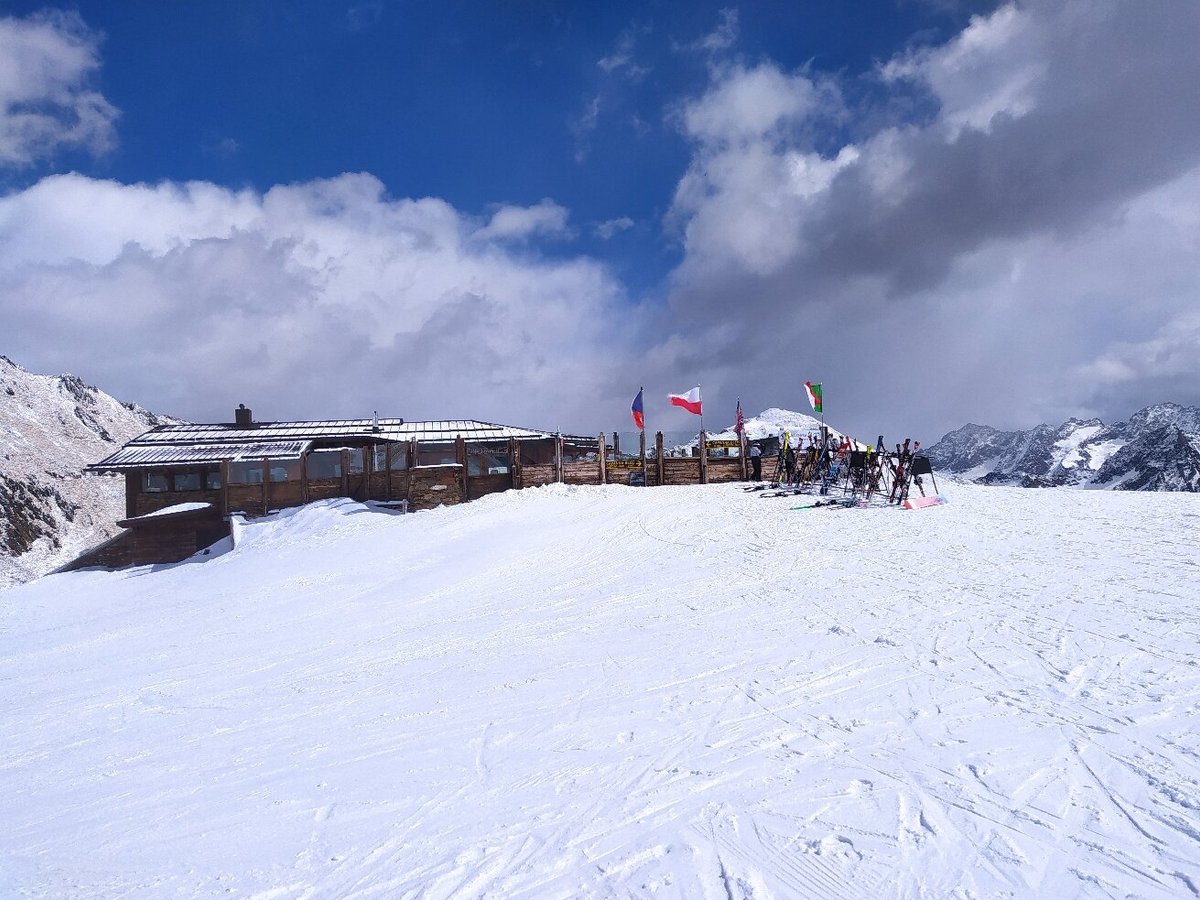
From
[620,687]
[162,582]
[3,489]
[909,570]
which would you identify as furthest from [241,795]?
[3,489]

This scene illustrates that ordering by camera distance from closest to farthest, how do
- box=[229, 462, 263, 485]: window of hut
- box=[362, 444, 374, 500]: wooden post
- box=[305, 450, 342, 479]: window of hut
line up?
box=[362, 444, 374, 500]: wooden post → box=[229, 462, 263, 485]: window of hut → box=[305, 450, 342, 479]: window of hut

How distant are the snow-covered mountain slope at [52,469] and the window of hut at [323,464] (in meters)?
16.1

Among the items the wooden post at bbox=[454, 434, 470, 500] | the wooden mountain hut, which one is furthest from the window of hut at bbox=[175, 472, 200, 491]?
the wooden post at bbox=[454, 434, 470, 500]

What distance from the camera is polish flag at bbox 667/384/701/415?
101 ft

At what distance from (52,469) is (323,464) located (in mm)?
33746

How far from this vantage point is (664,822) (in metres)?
4.18

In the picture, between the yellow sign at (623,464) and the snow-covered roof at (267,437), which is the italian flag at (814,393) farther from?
the snow-covered roof at (267,437)

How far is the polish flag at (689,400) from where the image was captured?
3089 cm

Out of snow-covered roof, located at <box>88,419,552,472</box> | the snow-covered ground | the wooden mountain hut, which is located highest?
snow-covered roof, located at <box>88,419,552,472</box>

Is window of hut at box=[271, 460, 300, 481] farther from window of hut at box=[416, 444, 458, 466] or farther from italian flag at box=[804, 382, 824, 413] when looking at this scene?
italian flag at box=[804, 382, 824, 413]

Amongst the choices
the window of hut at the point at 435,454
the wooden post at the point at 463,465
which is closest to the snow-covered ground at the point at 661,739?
the wooden post at the point at 463,465

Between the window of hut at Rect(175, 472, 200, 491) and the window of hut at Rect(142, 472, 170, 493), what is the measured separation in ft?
1.30

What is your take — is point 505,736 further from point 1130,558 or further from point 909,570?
point 1130,558

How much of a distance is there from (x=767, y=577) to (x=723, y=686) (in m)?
5.63
